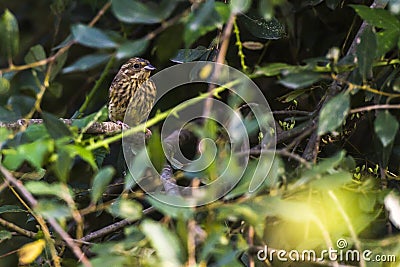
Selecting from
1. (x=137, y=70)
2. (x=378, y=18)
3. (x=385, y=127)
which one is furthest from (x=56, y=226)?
(x=137, y=70)

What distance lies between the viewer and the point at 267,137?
1667 millimetres

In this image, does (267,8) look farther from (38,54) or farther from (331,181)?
(38,54)

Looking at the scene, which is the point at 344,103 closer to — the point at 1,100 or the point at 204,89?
the point at 1,100

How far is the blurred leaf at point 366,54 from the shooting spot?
4.78 ft

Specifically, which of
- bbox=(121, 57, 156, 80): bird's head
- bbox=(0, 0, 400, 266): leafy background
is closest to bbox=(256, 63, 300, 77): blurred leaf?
bbox=(0, 0, 400, 266): leafy background

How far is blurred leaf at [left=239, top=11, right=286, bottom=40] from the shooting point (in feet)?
7.14

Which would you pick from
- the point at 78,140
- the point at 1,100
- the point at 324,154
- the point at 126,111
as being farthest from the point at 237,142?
the point at 126,111

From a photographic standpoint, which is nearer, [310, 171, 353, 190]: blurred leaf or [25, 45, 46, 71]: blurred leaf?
[310, 171, 353, 190]: blurred leaf

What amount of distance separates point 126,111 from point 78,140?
1766mm

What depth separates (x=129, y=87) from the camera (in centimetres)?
341

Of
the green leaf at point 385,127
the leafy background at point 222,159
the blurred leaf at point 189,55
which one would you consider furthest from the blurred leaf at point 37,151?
the blurred leaf at point 189,55

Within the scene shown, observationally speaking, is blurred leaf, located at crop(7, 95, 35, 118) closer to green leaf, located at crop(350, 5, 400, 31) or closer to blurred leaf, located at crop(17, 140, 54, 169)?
blurred leaf, located at crop(17, 140, 54, 169)

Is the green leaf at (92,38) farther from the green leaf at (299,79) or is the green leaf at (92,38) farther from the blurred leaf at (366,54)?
the blurred leaf at (366,54)

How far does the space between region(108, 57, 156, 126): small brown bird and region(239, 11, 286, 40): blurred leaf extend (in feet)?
3.26
